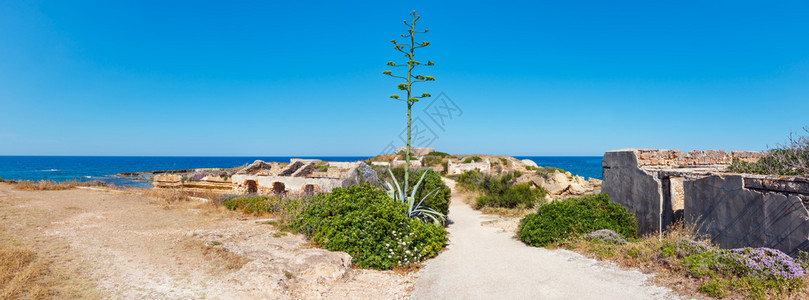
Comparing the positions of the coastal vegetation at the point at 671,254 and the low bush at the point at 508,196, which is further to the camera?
the low bush at the point at 508,196

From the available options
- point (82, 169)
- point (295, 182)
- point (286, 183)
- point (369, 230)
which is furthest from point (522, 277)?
point (82, 169)

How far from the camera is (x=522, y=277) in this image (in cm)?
590

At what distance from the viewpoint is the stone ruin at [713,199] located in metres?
5.50

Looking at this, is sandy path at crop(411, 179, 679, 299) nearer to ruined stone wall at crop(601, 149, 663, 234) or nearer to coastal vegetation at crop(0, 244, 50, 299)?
ruined stone wall at crop(601, 149, 663, 234)

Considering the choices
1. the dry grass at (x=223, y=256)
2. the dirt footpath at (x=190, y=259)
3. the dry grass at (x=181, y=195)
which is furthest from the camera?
the dry grass at (x=181, y=195)

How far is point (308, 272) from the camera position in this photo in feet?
18.3

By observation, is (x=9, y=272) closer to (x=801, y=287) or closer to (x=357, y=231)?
(x=357, y=231)

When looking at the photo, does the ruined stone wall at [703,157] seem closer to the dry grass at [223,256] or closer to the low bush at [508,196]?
the low bush at [508,196]

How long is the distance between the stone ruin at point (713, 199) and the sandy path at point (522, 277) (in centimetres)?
222

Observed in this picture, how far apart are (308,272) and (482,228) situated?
654 cm

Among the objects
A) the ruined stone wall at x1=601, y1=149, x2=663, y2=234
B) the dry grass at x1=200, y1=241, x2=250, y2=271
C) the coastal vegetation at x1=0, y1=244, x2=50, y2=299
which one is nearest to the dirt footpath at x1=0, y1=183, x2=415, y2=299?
the dry grass at x1=200, y1=241, x2=250, y2=271

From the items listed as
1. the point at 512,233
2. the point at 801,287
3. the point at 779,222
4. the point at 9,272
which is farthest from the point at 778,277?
the point at 9,272

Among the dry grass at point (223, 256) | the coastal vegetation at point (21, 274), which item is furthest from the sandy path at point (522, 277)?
the coastal vegetation at point (21, 274)

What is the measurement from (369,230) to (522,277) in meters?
2.76
